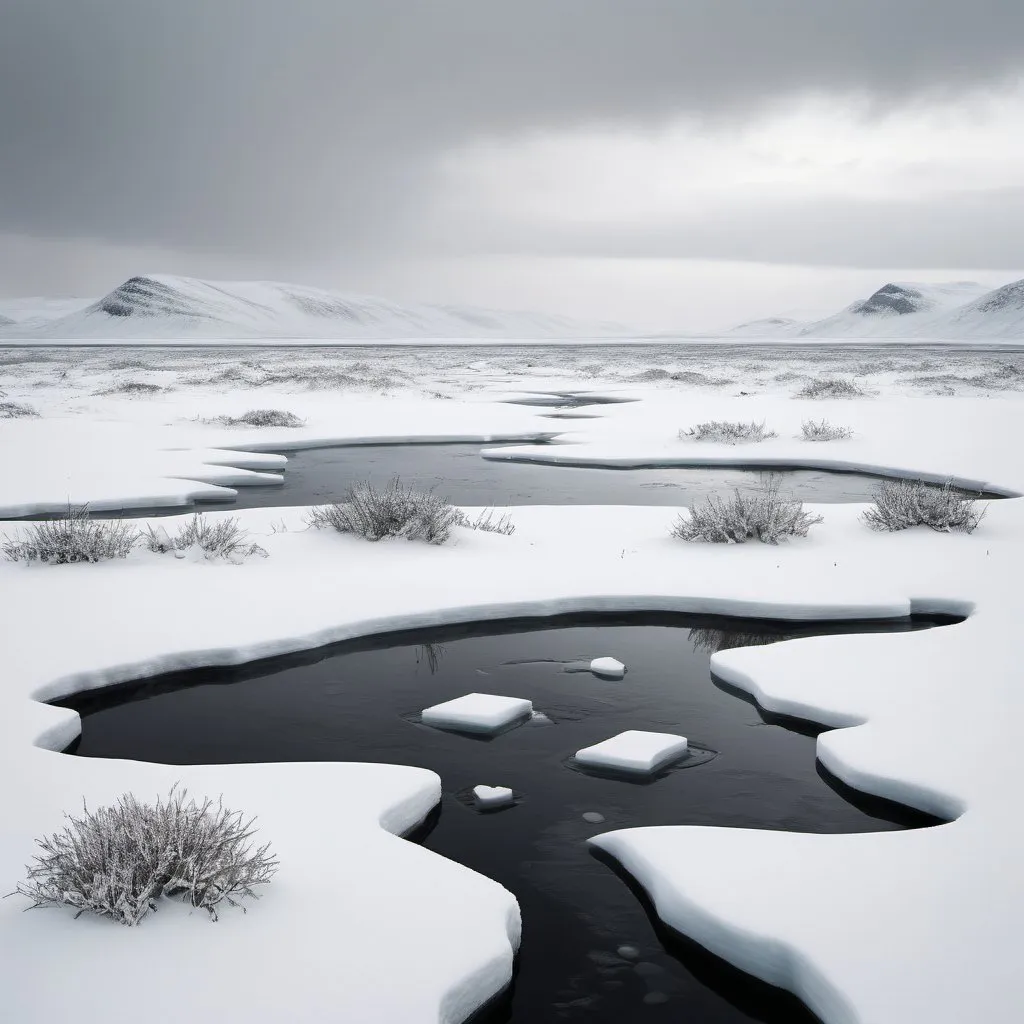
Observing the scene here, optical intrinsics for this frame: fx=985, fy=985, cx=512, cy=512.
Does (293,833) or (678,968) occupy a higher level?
(293,833)

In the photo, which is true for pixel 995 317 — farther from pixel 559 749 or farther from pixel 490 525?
pixel 559 749

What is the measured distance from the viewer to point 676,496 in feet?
45.7

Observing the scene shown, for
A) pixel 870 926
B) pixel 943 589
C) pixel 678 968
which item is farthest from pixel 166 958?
pixel 943 589

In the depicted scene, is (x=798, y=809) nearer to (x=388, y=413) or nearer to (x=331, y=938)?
(x=331, y=938)

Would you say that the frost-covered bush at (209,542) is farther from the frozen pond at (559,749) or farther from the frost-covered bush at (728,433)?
the frost-covered bush at (728,433)

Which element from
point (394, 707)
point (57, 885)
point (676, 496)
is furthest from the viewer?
point (676, 496)

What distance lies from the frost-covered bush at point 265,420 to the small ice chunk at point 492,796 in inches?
689

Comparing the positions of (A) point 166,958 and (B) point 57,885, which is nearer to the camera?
(A) point 166,958

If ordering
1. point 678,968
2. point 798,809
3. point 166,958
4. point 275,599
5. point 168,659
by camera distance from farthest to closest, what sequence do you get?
point 275,599 < point 168,659 < point 798,809 < point 678,968 < point 166,958

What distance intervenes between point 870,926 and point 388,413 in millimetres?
22081

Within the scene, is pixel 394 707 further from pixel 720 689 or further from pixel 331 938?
pixel 331 938

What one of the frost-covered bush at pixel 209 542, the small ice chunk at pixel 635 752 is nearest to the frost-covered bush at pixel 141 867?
the small ice chunk at pixel 635 752

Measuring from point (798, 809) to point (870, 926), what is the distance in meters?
1.28

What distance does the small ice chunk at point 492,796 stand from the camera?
4.88 m
